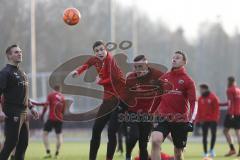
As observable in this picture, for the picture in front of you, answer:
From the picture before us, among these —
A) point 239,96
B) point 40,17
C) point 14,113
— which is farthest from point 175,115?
point 40,17

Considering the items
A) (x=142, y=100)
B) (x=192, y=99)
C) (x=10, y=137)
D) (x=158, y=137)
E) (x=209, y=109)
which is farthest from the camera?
(x=209, y=109)

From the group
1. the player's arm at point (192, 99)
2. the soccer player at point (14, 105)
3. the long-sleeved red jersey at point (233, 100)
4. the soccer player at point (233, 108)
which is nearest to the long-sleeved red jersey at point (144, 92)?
the player's arm at point (192, 99)

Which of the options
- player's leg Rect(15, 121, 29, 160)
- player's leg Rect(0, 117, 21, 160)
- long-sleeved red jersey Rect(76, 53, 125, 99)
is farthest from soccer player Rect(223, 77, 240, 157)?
player's leg Rect(0, 117, 21, 160)

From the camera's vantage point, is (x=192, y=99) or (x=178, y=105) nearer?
(x=192, y=99)

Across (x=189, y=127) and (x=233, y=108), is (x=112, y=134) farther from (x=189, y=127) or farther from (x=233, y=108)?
(x=233, y=108)

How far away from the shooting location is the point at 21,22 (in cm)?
3956

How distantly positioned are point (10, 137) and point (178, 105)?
10.6 ft

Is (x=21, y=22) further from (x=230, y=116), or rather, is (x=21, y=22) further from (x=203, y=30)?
(x=203, y=30)

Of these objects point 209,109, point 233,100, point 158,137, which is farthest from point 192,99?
point 233,100

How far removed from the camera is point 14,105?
12664 millimetres

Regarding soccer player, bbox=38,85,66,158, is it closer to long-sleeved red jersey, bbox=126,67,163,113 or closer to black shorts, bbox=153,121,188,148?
long-sleeved red jersey, bbox=126,67,163,113

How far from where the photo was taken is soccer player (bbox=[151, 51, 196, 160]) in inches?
515

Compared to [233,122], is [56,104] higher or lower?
higher

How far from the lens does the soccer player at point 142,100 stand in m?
13.9
